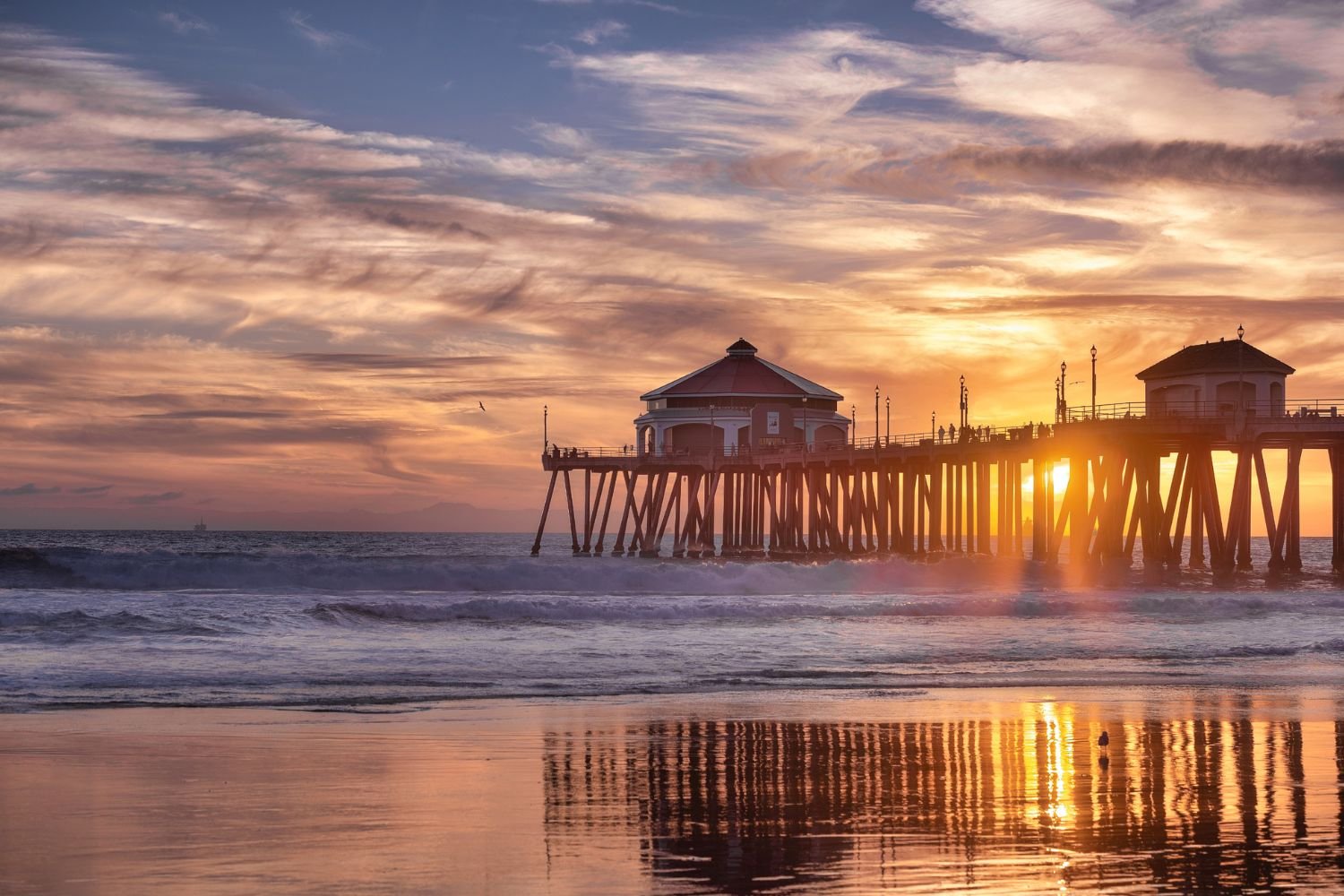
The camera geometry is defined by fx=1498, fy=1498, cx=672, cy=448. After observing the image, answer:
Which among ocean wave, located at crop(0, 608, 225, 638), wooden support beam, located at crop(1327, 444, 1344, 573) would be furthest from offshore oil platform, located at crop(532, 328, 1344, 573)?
ocean wave, located at crop(0, 608, 225, 638)

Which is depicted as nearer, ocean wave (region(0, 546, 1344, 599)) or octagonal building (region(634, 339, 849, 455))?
ocean wave (region(0, 546, 1344, 599))

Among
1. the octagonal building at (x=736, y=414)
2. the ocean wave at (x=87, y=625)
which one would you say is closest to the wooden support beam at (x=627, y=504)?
the octagonal building at (x=736, y=414)

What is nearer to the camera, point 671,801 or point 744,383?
point 671,801

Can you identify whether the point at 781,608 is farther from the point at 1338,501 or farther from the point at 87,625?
the point at 1338,501

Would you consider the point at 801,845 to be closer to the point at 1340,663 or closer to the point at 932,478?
the point at 1340,663

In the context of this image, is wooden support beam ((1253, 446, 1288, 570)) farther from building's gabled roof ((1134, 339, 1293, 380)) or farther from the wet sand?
the wet sand

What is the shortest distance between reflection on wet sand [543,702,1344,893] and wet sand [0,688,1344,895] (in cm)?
3

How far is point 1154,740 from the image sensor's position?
12391 millimetres

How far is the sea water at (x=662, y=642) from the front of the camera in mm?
16953

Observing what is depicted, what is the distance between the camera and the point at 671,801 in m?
9.59

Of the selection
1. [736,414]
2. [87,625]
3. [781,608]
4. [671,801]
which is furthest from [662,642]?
[736,414]

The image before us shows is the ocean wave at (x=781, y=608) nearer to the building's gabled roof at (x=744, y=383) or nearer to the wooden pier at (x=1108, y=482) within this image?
the wooden pier at (x=1108, y=482)

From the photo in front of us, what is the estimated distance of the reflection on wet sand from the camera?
25.2ft

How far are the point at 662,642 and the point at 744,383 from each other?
171ft
